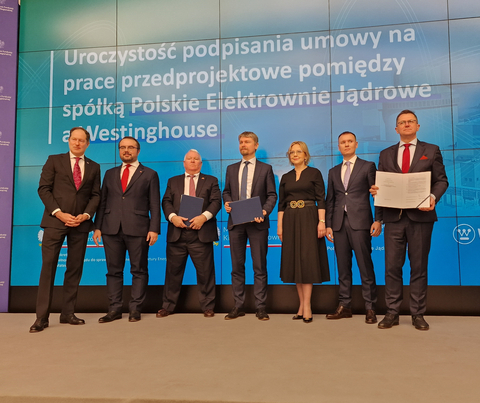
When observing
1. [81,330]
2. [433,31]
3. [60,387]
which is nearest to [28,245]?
[81,330]

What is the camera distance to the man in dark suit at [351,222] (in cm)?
375

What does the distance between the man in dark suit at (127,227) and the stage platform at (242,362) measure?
38cm

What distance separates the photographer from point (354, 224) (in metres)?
3.75

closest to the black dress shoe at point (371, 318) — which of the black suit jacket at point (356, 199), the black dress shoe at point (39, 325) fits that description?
the black suit jacket at point (356, 199)

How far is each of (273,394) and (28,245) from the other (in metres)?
3.90

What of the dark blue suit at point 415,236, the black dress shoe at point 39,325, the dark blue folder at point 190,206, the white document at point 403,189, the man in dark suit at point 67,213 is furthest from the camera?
the dark blue folder at point 190,206

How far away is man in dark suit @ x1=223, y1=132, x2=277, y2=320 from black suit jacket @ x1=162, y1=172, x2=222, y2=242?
0.15 metres

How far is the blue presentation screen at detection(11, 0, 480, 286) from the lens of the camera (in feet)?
14.3

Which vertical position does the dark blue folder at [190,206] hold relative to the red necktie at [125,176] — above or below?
below

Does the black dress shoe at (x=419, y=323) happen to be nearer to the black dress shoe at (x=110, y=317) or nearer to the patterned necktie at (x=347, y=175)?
the patterned necktie at (x=347, y=175)

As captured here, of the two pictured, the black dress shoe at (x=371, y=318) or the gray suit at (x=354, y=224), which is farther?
the gray suit at (x=354, y=224)

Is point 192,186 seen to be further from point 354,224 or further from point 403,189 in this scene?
point 403,189

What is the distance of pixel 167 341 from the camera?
3.10 metres

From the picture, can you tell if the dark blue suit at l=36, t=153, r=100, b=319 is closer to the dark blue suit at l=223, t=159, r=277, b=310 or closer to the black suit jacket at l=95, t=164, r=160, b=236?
the black suit jacket at l=95, t=164, r=160, b=236
